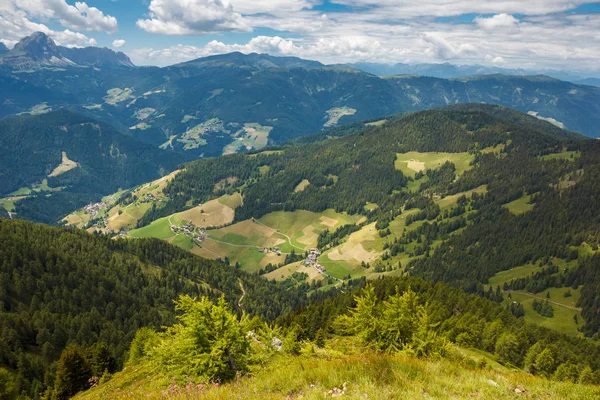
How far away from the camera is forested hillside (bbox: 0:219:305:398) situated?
91438mm

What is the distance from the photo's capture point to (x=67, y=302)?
5344 inches

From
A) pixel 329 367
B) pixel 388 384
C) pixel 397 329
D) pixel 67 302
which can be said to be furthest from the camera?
pixel 67 302

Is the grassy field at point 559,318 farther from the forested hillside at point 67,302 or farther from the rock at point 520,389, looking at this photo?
the rock at point 520,389

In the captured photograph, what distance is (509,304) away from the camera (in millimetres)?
194875

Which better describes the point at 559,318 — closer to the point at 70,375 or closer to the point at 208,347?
the point at 208,347

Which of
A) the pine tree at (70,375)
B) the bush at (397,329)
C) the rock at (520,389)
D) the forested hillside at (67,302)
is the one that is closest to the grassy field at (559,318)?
the forested hillside at (67,302)

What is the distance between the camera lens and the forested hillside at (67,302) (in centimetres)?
9144

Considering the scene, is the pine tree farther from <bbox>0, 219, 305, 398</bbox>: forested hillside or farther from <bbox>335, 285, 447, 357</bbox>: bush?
<bbox>335, 285, 447, 357</bbox>: bush

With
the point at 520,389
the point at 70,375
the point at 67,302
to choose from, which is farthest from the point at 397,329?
the point at 67,302

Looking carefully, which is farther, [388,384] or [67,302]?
[67,302]

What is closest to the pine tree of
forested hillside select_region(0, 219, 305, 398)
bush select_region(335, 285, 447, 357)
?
forested hillside select_region(0, 219, 305, 398)

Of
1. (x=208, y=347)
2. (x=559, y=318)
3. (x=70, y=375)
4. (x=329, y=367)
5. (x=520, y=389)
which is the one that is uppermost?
(x=329, y=367)

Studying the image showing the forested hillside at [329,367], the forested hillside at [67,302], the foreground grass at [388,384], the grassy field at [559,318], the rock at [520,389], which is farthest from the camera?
the grassy field at [559,318]

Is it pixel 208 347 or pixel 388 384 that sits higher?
pixel 388 384
